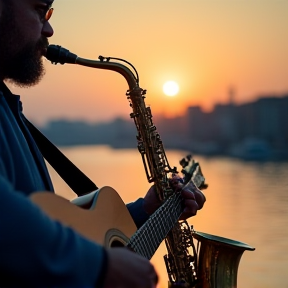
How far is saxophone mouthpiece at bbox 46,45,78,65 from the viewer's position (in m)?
2.52

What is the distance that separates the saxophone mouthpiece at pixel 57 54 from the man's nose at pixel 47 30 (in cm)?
27

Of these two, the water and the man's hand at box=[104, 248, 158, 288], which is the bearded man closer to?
the man's hand at box=[104, 248, 158, 288]

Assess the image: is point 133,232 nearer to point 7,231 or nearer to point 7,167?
point 7,167

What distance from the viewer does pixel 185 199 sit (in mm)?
2711

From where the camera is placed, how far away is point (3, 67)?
2.15 metres

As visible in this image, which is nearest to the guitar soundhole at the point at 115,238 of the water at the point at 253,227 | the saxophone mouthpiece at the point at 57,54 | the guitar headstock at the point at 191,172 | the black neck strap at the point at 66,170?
the black neck strap at the point at 66,170

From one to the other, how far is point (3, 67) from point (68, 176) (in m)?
0.50

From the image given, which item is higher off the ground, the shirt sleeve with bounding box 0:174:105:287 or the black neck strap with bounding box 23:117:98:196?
the black neck strap with bounding box 23:117:98:196

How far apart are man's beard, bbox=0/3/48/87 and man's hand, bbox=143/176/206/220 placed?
658mm

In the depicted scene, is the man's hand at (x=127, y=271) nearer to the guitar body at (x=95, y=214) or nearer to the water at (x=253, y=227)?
the guitar body at (x=95, y=214)

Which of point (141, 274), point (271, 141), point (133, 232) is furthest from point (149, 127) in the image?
point (271, 141)

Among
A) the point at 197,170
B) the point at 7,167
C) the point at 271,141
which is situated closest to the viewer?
the point at 7,167

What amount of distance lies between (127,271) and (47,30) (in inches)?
34.0

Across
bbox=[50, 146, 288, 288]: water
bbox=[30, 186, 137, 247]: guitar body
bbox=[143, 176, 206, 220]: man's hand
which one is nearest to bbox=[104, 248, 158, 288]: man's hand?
bbox=[30, 186, 137, 247]: guitar body
